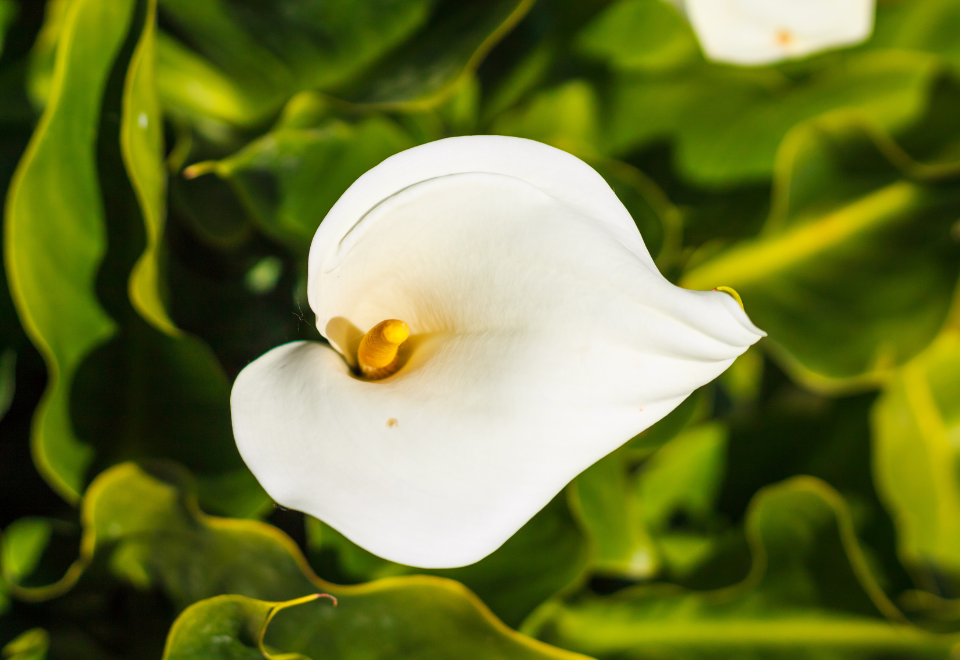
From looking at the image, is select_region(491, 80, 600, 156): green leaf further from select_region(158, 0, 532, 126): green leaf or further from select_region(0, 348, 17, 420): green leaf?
select_region(0, 348, 17, 420): green leaf

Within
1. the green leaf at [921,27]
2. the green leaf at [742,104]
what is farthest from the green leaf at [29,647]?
the green leaf at [921,27]

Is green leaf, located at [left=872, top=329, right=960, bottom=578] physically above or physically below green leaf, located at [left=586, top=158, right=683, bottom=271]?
below

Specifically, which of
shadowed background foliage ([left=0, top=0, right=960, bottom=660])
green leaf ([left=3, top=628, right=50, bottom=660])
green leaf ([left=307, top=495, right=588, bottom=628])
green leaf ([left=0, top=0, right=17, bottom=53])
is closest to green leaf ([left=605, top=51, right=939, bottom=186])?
shadowed background foliage ([left=0, top=0, right=960, bottom=660])

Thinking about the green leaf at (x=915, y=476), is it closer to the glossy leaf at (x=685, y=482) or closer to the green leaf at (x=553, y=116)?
the glossy leaf at (x=685, y=482)

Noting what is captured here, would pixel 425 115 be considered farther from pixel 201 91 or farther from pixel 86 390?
pixel 86 390

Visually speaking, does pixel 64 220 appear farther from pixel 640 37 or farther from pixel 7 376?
pixel 640 37

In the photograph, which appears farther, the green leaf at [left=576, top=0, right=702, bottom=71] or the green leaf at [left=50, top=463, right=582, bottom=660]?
the green leaf at [left=576, top=0, right=702, bottom=71]

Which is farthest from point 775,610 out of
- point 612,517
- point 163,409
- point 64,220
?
point 64,220
